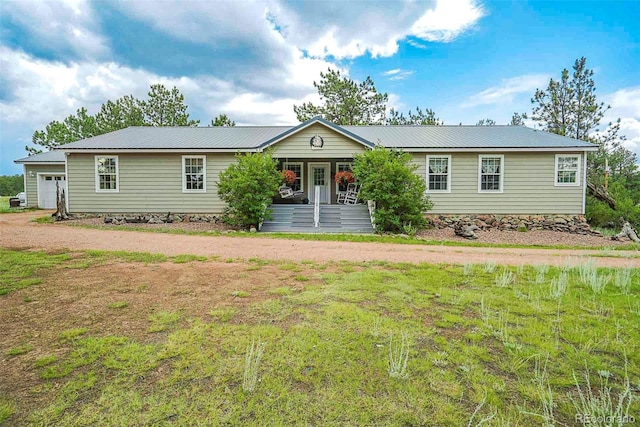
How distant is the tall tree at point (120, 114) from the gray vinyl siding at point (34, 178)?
12297 mm

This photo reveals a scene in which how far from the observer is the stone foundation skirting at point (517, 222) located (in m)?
13.4

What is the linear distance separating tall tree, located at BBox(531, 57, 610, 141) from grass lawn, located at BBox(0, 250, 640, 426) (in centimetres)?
2281

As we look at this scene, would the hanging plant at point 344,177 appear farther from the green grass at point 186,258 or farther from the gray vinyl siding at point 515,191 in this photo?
the green grass at point 186,258

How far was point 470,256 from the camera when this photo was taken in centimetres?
758

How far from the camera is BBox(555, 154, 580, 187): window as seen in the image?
13.6m

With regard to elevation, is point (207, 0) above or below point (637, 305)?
above

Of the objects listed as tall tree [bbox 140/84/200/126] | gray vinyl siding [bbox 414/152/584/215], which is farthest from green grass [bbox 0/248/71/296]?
tall tree [bbox 140/84/200/126]

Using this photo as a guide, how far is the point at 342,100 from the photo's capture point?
28.7 metres

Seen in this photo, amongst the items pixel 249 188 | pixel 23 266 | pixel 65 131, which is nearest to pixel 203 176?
pixel 249 188

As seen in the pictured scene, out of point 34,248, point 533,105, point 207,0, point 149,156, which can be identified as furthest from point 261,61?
point 533,105

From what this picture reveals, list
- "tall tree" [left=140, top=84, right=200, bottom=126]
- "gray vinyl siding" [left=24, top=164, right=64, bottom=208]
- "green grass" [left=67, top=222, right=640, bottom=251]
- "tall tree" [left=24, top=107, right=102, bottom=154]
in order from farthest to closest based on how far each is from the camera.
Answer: "tall tree" [left=24, top=107, right=102, bottom=154] → "tall tree" [left=140, top=84, right=200, bottom=126] → "gray vinyl siding" [left=24, top=164, right=64, bottom=208] → "green grass" [left=67, top=222, right=640, bottom=251]

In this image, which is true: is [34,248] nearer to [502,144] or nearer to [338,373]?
[338,373]

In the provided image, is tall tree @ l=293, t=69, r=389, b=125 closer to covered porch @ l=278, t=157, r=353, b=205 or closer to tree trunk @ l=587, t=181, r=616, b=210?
covered porch @ l=278, t=157, r=353, b=205

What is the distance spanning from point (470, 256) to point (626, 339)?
4631 mm
